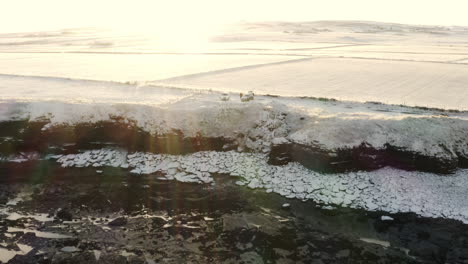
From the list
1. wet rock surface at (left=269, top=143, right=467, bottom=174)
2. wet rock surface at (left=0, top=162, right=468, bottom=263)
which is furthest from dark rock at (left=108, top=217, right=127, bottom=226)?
wet rock surface at (left=269, top=143, right=467, bottom=174)

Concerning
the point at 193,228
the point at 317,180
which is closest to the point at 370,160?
the point at 317,180

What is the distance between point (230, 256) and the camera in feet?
37.3

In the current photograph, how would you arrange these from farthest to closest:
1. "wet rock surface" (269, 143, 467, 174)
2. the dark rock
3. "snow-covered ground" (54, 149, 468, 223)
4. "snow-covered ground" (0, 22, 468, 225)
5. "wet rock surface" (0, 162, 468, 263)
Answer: "wet rock surface" (269, 143, 467, 174)
"snow-covered ground" (0, 22, 468, 225)
"snow-covered ground" (54, 149, 468, 223)
the dark rock
"wet rock surface" (0, 162, 468, 263)

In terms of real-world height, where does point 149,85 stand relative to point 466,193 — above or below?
above

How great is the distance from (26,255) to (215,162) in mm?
8670

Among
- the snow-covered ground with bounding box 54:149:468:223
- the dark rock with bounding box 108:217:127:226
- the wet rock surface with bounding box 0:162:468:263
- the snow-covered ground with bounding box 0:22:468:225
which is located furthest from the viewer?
the snow-covered ground with bounding box 0:22:468:225

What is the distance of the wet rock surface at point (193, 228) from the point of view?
11.4 m

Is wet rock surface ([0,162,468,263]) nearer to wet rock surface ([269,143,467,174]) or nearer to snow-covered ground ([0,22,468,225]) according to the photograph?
snow-covered ground ([0,22,468,225])

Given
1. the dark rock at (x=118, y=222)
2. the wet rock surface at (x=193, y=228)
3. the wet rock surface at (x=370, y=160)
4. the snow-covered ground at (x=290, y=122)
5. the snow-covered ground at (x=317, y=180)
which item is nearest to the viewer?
the wet rock surface at (x=193, y=228)

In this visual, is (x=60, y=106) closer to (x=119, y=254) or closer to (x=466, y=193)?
(x=119, y=254)

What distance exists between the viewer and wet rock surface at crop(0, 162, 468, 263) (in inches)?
449

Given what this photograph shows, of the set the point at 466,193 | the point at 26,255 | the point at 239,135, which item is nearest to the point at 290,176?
the point at 239,135

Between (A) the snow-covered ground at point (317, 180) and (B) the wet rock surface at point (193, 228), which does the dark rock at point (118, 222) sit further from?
(A) the snow-covered ground at point (317, 180)

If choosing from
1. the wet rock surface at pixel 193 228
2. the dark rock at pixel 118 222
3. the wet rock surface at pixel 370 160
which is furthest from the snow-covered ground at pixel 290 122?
the dark rock at pixel 118 222
